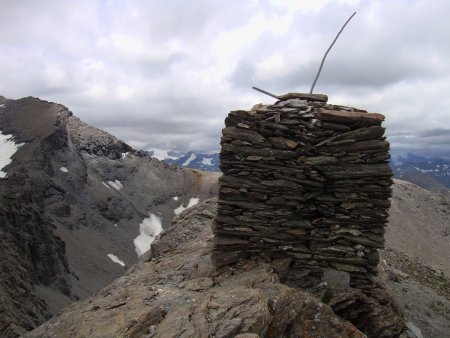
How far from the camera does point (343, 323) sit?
12.0m

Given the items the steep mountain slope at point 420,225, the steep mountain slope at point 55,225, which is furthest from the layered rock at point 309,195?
the steep mountain slope at point 420,225

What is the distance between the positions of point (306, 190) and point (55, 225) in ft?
468

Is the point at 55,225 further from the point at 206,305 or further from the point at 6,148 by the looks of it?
the point at 206,305

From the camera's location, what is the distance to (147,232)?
178m

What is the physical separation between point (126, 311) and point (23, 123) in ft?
673

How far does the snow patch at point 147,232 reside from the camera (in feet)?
538

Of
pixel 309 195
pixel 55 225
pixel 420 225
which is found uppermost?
pixel 309 195

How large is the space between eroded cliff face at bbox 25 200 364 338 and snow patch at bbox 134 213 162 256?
Result: 148 m

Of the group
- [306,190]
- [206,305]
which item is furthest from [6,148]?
[206,305]

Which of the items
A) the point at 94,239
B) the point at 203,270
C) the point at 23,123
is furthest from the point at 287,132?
the point at 23,123

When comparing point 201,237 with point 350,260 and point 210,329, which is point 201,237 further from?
point 210,329

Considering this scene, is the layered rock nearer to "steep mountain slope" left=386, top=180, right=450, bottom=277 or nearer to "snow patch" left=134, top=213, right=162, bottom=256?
"steep mountain slope" left=386, top=180, right=450, bottom=277

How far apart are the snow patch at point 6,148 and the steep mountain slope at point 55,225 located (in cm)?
272

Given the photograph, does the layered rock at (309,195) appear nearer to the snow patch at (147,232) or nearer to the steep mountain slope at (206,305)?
the steep mountain slope at (206,305)
